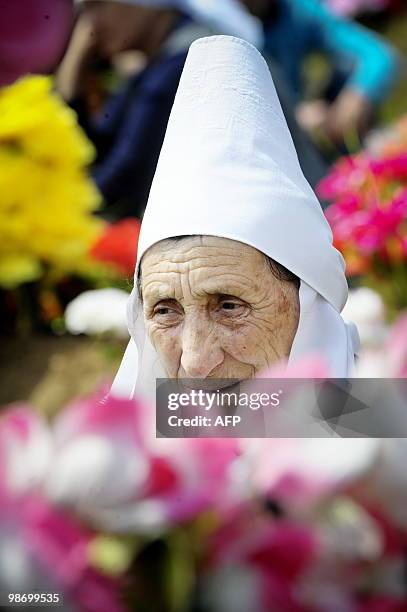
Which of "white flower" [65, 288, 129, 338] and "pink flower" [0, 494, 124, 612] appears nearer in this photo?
"pink flower" [0, 494, 124, 612]

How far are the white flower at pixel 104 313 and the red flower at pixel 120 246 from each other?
0.03 metres

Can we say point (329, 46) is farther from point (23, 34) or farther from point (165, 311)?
point (23, 34)

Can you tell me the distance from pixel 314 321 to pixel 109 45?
49 centimetres

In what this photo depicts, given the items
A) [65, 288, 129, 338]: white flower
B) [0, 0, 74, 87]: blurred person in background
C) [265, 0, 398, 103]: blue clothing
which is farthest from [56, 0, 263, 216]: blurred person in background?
[265, 0, 398, 103]: blue clothing

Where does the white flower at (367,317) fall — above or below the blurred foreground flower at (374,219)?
above

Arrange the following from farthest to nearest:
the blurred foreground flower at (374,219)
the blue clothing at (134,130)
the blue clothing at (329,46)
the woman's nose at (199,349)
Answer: the blue clothing at (329,46), the blurred foreground flower at (374,219), the blue clothing at (134,130), the woman's nose at (199,349)

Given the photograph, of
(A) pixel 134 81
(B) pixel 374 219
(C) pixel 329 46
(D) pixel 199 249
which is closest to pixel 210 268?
(D) pixel 199 249

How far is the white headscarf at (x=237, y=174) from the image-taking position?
0.83 metres

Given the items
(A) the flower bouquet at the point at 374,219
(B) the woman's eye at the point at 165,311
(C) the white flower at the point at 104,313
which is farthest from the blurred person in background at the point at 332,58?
(B) the woman's eye at the point at 165,311

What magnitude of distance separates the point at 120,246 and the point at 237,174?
294 millimetres

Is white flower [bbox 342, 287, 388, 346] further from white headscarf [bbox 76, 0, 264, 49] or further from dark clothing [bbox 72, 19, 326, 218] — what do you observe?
white headscarf [bbox 76, 0, 264, 49]

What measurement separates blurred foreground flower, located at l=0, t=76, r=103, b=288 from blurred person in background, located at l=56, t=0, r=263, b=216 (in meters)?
0.03

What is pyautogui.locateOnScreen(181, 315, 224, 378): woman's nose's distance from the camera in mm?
797

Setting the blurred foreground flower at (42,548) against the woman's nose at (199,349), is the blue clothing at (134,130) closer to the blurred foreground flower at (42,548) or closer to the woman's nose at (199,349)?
the woman's nose at (199,349)
